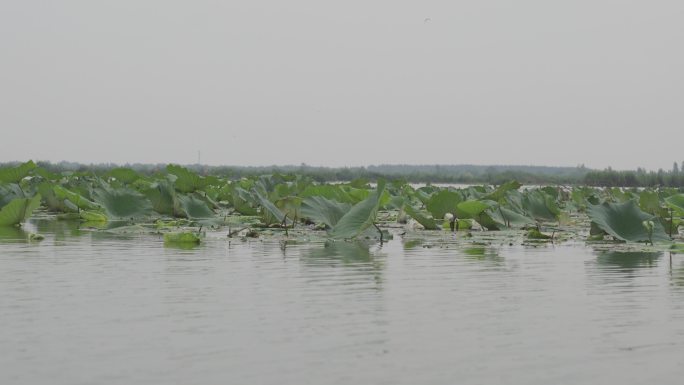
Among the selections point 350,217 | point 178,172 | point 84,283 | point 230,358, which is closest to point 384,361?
point 230,358

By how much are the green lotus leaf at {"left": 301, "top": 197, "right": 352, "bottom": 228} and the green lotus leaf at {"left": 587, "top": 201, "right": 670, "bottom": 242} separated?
1.94 metres

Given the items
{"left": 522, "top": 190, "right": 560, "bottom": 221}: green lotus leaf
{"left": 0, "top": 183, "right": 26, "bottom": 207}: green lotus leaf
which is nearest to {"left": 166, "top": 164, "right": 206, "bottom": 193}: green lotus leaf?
{"left": 0, "top": 183, "right": 26, "bottom": 207}: green lotus leaf

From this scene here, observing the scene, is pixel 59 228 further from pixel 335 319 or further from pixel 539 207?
pixel 335 319

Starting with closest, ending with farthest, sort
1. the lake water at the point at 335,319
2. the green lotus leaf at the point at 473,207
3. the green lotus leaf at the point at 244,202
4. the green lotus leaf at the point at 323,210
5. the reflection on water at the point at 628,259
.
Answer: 1. the lake water at the point at 335,319
2. the reflection on water at the point at 628,259
3. the green lotus leaf at the point at 323,210
4. the green lotus leaf at the point at 473,207
5. the green lotus leaf at the point at 244,202

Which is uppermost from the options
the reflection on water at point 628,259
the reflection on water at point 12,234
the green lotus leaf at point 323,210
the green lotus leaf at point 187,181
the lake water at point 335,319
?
the green lotus leaf at point 187,181

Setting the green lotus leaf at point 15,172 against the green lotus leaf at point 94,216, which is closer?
the green lotus leaf at point 94,216

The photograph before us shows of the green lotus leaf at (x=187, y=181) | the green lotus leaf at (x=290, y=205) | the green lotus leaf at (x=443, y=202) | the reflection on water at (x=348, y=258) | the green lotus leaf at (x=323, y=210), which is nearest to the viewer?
the reflection on water at (x=348, y=258)

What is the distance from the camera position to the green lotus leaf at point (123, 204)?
905cm

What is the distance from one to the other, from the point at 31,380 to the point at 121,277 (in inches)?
85.5

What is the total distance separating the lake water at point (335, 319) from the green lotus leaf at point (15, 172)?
A: 7.64 m

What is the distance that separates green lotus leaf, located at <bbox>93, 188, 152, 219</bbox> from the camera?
9.05 meters

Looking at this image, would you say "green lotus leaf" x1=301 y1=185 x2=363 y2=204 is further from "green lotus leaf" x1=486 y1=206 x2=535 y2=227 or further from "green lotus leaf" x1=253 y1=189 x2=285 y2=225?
"green lotus leaf" x1=486 y1=206 x2=535 y2=227

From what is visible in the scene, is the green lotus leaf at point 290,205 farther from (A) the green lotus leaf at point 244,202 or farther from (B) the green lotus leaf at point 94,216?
(B) the green lotus leaf at point 94,216

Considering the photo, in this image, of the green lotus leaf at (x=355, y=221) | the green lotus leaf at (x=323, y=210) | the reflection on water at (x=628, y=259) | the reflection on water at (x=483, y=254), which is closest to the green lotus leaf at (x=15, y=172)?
the green lotus leaf at (x=323, y=210)
